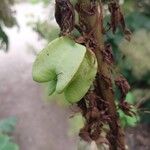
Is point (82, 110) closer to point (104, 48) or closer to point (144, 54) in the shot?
point (104, 48)

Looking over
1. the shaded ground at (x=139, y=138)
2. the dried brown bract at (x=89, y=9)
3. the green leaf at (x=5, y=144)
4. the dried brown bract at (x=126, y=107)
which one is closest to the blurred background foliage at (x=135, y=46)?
the shaded ground at (x=139, y=138)

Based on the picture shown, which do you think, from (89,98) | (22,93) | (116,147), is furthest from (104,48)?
(22,93)

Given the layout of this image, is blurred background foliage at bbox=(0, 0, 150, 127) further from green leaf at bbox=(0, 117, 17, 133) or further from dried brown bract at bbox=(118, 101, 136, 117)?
dried brown bract at bbox=(118, 101, 136, 117)

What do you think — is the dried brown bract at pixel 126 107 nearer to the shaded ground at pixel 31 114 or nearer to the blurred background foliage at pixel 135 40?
the blurred background foliage at pixel 135 40

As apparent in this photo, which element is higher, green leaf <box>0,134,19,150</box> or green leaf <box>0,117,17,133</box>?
green leaf <box>0,134,19,150</box>

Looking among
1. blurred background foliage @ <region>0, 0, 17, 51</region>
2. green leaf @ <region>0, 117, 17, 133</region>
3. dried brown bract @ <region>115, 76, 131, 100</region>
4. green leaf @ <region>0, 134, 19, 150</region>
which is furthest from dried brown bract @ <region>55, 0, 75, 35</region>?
blurred background foliage @ <region>0, 0, 17, 51</region>
